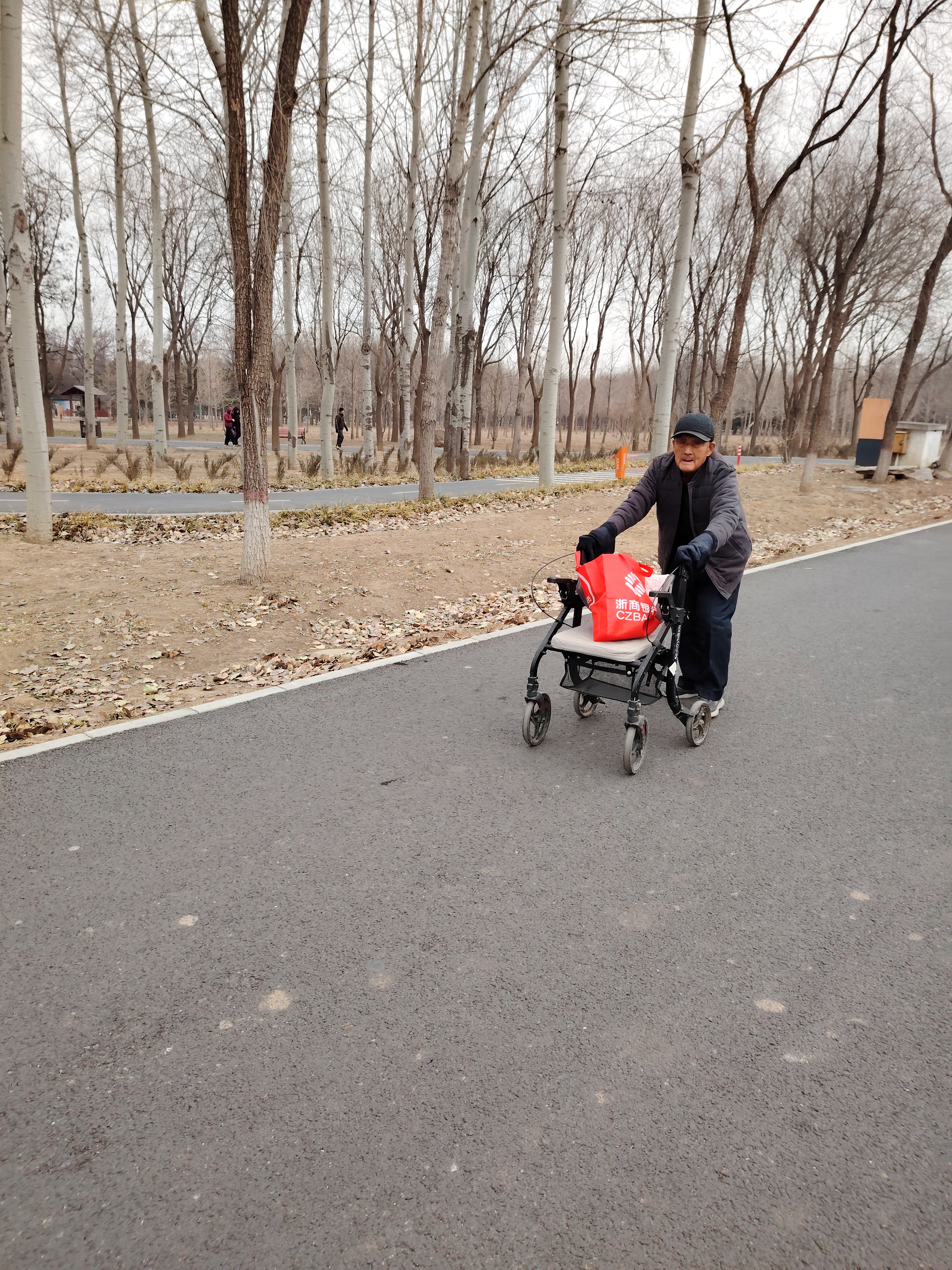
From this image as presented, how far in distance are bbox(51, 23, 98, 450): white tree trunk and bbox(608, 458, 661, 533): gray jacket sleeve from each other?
22.0 metres

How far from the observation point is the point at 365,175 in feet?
68.6

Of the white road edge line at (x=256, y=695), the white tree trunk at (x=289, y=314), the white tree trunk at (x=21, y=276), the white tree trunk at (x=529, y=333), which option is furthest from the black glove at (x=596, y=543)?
the white tree trunk at (x=529, y=333)

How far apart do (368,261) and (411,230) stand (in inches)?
63.1

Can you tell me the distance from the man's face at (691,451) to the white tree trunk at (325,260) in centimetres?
1299

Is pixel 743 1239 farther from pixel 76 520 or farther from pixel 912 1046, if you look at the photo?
pixel 76 520

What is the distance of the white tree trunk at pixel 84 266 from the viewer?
2278cm

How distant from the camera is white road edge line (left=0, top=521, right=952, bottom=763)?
4605mm

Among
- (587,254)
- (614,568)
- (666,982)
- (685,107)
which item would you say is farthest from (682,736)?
(587,254)

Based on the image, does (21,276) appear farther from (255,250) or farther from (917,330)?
(917,330)

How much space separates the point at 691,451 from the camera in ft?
15.2

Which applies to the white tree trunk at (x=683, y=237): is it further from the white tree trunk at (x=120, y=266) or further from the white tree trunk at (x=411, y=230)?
the white tree trunk at (x=120, y=266)

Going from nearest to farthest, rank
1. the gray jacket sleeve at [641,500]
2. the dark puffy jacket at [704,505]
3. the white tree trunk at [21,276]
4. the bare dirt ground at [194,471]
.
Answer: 1. the dark puffy jacket at [704,505]
2. the gray jacket sleeve at [641,500]
3. the white tree trunk at [21,276]
4. the bare dirt ground at [194,471]

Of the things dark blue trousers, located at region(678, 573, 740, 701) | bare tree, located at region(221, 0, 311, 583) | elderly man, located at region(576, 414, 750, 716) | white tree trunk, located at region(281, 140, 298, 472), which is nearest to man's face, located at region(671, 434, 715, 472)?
elderly man, located at region(576, 414, 750, 716)

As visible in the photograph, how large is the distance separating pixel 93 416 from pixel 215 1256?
102ft
